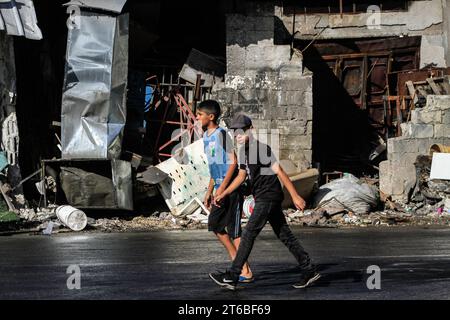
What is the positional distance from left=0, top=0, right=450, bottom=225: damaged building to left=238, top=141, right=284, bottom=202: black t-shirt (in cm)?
973

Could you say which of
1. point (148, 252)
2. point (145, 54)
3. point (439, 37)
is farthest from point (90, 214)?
point (439, 37)

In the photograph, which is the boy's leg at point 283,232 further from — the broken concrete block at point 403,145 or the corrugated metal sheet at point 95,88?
the broken concrete block at point 403,145

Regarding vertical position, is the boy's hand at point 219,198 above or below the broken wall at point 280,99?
below

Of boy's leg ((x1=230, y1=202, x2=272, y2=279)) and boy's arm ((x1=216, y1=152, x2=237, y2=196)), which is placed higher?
boy's arm ((x1=216, y1=152, x2=237, y2=196))

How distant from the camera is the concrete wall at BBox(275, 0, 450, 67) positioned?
72.4ft

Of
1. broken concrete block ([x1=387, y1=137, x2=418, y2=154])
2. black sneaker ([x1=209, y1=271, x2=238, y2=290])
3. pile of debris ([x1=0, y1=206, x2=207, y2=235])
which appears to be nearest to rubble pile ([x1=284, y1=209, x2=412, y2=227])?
broken concrete block ([x1=387, y1=137, x2=418, y2=154])

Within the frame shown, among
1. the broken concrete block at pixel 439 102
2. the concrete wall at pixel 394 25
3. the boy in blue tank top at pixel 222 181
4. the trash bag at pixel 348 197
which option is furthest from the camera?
the concrete wall at pixel 394 25

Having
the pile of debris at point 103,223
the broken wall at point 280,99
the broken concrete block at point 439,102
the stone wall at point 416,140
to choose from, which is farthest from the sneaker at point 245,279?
the broken concrete block at point 439,102

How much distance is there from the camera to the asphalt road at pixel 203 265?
7891 millimetres

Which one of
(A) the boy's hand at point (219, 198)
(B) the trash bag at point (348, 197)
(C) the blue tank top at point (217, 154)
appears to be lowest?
(B) the trash bag at point (348, 197)

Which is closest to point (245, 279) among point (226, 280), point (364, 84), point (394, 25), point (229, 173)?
point (226, 280)

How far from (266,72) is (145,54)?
3198 millimetres

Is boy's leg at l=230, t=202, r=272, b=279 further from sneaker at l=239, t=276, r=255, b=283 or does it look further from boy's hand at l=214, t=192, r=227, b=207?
sneaker at l=239, t=276, r=255, b=283

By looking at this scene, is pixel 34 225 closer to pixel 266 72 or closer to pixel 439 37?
pixel 266 72
